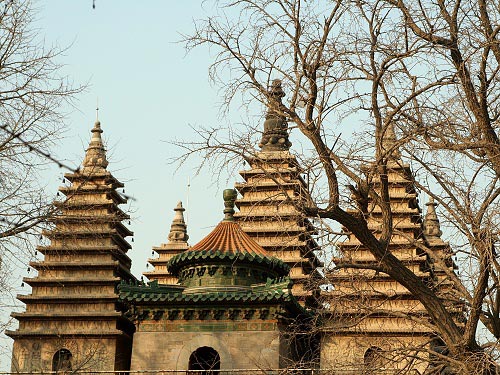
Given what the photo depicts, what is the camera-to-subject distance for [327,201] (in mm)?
16297

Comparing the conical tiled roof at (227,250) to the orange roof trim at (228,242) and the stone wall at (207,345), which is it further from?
the stone wall at (207,345)

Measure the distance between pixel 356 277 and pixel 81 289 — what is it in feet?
76.5

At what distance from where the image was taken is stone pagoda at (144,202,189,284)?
4700 centimetres

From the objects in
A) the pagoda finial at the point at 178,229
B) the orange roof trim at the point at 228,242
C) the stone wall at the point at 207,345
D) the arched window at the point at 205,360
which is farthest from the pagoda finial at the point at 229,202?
the pagoda finial at the point at 178,229

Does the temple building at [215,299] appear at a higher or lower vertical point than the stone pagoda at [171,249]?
lower

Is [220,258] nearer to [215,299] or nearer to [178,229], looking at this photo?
[215,299]

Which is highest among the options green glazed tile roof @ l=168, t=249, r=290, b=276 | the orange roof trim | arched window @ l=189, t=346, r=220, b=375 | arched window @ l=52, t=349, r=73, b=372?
the orange roof trim

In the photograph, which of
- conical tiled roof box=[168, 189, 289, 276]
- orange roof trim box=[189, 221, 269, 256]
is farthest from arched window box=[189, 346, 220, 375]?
orange roof trim box=[189, 221, 269, 256]

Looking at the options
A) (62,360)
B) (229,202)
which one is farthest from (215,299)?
(62,360)

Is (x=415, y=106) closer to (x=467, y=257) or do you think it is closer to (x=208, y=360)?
(x=467, y=257)

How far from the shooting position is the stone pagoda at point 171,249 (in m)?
47.0

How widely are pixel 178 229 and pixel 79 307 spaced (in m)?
12.3

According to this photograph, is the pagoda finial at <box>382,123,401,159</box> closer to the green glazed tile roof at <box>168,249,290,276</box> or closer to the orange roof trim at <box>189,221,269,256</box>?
the green glazed tile roof at <box>168,249,290,276</box>

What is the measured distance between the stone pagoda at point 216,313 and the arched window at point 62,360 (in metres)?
6.13
